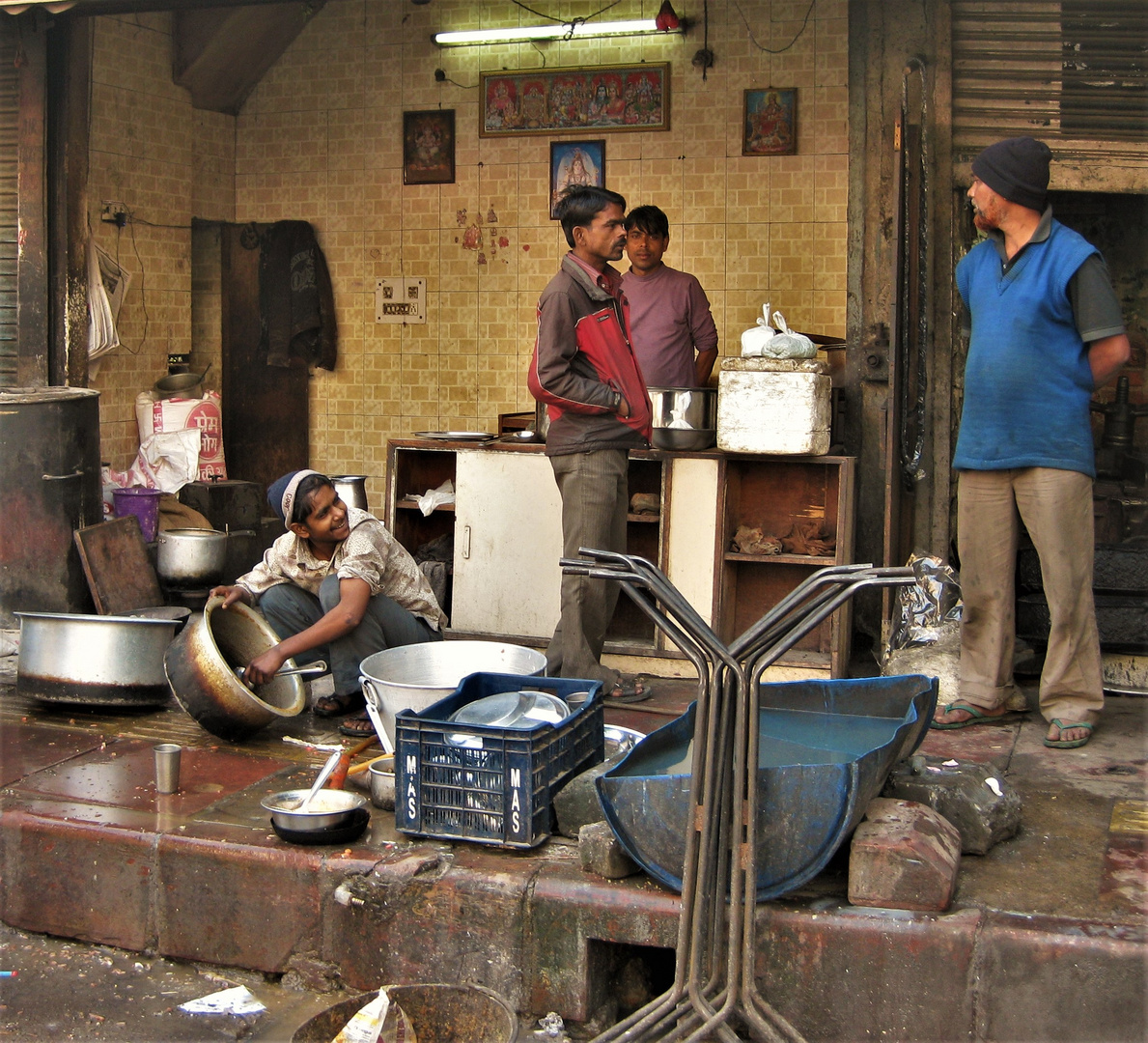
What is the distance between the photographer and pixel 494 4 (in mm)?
8984

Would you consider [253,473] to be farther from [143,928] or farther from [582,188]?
[143,928]

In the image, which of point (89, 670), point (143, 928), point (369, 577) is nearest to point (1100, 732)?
point (369, 577)

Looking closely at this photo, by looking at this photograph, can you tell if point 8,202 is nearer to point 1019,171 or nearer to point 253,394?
point 253,394

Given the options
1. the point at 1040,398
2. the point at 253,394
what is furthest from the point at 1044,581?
the point at 253,394

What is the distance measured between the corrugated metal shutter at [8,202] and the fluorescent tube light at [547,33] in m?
2.96

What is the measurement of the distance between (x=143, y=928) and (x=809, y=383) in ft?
11.9

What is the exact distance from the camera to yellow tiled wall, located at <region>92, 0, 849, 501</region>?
8359 mm

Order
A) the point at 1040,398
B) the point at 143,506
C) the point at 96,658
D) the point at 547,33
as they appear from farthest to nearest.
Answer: the point at 547,33 → the point at 143,506 → the point at 96,658 → the point at 1040,398

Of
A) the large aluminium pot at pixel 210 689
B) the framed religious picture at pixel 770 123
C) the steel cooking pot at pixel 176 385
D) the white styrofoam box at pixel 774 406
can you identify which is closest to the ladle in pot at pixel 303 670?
the large aluminium pot at pixel 210 689

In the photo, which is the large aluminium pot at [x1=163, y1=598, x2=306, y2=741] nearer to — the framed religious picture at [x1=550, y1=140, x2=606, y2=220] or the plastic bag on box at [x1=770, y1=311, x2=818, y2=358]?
the plastic bag on box at [x1=770, y1=311, x2=818, y2=358]

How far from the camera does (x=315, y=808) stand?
4.00 metres

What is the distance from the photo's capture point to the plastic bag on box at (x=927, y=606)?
5727 millimetres

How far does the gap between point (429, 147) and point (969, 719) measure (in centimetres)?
602

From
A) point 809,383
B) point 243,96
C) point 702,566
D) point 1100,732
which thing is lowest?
point 1100,732
